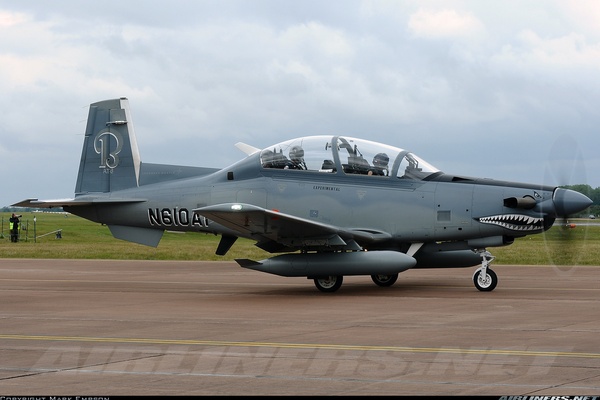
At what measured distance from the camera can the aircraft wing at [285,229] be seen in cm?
1639

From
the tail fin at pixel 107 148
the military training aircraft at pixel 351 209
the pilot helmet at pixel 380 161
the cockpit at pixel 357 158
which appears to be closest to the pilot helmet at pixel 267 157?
the military training aircraft at pixel 351 209

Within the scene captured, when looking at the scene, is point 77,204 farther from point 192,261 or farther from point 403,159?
point 192,261

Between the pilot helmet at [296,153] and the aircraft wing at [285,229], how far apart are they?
1254 mm

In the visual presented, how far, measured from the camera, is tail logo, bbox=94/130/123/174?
816 inches

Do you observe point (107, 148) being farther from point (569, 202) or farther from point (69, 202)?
point (569, 202)

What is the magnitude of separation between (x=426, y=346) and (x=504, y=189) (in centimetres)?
746

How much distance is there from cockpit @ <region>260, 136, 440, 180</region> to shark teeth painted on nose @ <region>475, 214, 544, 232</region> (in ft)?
5.14

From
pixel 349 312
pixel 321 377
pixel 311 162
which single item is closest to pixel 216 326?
pixel 349 312

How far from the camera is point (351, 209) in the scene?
1778 centimetres

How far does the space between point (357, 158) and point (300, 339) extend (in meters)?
7.40

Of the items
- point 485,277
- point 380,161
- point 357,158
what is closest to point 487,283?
point 485,277

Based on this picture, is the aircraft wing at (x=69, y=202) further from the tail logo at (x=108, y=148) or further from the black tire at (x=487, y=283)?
the black tire at (x=487, y=283)

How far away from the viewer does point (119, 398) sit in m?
7.23

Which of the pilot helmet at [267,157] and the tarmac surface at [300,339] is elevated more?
the pilot helmet at [267,157]
